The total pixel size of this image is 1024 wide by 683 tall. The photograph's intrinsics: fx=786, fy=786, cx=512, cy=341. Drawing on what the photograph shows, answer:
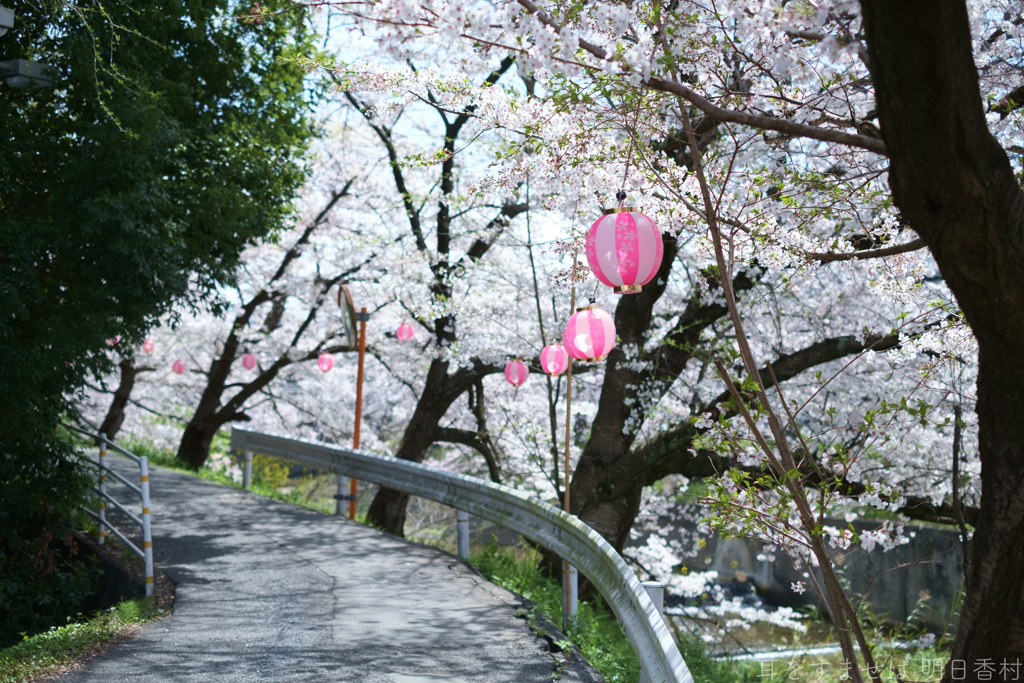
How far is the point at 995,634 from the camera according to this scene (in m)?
3.59

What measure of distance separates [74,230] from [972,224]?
297 inches

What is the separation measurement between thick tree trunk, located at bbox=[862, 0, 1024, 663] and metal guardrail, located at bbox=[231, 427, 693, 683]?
141cm

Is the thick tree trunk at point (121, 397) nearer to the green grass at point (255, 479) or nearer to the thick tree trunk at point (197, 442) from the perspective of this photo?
the green grass at point (255, 479)

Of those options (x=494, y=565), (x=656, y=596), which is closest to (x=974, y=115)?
(x=656, y=596)

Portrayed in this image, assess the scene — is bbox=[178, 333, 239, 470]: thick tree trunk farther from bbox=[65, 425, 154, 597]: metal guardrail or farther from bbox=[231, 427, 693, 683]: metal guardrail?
bbox=[65, 425, 154, 597]: metal guardrail

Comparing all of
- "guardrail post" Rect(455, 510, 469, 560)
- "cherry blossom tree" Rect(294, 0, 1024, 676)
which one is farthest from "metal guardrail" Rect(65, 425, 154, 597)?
"cherry blossom tree" Rect(294, 0, 1024, 676)

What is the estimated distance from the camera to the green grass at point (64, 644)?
17.0ft

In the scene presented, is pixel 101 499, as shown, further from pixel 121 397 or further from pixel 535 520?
pixel 121 397

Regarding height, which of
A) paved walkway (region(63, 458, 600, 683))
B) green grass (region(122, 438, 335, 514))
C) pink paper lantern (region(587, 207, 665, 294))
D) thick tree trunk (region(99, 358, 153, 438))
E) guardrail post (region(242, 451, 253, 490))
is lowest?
paved walkway (region(63, 458, 600, 683))

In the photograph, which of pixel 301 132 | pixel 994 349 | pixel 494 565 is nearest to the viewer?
pixel 994 349

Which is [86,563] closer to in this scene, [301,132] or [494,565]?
[494,565]

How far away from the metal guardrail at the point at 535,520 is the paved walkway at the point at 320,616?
666mm

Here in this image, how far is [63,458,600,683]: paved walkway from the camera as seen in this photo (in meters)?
5.11

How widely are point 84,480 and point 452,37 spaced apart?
6.37m
